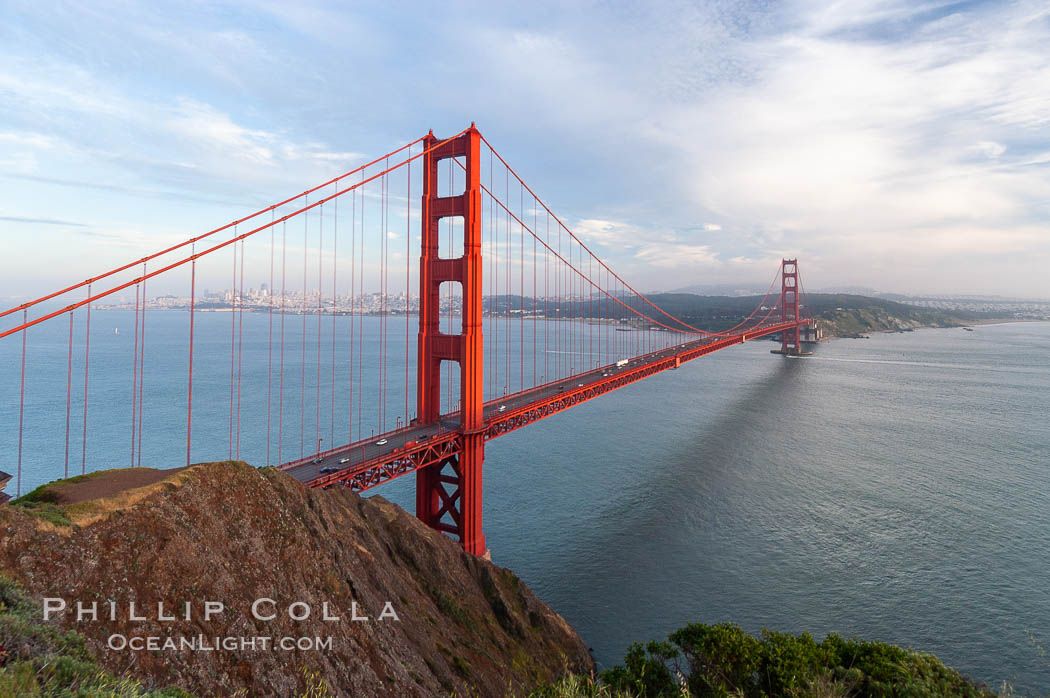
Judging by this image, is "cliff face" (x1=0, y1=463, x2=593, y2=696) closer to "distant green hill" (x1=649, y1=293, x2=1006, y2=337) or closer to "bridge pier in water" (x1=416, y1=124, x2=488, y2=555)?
"bridge pier in water" (x1=416, y1=124, x2=488, y2=555)

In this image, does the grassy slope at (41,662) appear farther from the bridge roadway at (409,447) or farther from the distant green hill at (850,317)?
the distant green hill at (850,317)

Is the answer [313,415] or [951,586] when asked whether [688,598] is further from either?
[313,415]

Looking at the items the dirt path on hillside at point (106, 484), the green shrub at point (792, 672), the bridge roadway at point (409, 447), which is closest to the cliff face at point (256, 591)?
the dirt path on hillside at point (106, 484)

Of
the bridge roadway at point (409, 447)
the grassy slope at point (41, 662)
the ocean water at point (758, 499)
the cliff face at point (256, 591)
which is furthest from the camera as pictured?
the ocean water at point (758, 499)

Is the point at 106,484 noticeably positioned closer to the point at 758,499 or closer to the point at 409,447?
the point at 409,447

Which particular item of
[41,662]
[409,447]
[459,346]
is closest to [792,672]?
[41,662]

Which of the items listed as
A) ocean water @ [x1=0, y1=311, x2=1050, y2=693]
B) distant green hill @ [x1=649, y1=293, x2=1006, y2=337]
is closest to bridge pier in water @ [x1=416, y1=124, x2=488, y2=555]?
ocean water @ [x1=0, y1=311, x2=1050, y2=693]

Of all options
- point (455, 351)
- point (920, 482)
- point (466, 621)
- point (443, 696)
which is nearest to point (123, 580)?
point (443, 696)
